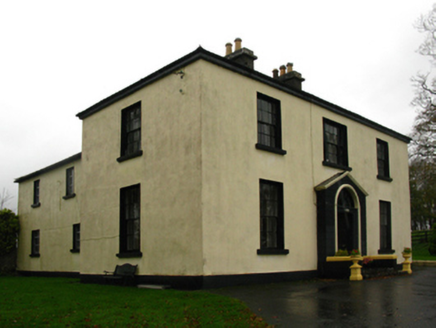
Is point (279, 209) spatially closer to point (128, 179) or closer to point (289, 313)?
point (128, 179)

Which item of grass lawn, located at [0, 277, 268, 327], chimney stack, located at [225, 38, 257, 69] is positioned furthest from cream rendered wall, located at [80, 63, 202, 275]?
chimney stack, located at [225, 38, 257, 69]

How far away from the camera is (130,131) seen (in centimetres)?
1730

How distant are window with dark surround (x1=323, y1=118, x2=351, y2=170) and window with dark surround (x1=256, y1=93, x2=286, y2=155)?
10.4 ft

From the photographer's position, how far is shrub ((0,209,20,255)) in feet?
95.2

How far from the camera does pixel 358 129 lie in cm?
2108

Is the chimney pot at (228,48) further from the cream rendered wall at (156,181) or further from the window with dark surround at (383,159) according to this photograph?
the window with dark surround at (383,159)

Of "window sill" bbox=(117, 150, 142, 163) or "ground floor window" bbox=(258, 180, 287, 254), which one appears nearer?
"ground floor window" bbox=(258, 180, 287, 254)

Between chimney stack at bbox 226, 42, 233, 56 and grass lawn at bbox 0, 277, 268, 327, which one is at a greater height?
chimney stack at bbox 226, 42, 233, 56

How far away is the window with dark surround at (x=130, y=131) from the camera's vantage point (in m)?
16.9

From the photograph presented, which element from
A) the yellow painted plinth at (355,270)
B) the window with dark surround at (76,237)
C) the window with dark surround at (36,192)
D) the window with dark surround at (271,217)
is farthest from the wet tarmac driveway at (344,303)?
the window with dark surround at (36,192)

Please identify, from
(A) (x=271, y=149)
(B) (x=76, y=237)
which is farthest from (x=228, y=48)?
(B) (x=76, y=237)

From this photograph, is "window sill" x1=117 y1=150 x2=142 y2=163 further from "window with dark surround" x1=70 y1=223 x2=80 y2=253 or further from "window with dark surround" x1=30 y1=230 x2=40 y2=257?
"window with dark surround" x1=30 y1=230 x2=40 y2=257

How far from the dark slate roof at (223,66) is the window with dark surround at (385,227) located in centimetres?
377

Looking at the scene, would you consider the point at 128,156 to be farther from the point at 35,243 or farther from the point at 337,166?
the point at 35,243
